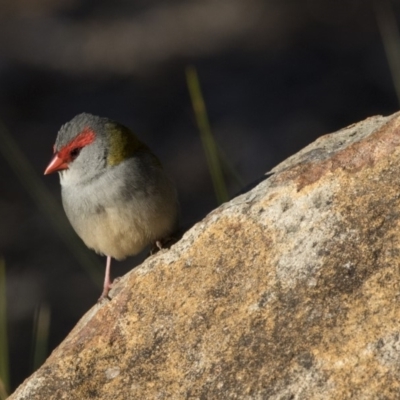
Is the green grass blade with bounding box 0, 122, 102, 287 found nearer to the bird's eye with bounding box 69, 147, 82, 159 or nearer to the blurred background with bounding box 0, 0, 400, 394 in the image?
the bird's eye with bounding box 69, 147, 82, 159

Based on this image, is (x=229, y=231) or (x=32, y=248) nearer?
(x=229, y=231)

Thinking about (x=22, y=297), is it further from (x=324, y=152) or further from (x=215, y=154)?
(x=324, y=152)

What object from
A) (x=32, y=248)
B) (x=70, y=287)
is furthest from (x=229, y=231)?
(x=32, y=248)

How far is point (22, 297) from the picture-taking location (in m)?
9.09

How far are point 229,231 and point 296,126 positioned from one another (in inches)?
278

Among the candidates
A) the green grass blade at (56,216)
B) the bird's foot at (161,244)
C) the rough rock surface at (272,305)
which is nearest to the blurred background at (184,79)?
the green grass blade at (56,216)

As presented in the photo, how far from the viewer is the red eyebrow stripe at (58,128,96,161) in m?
5.51

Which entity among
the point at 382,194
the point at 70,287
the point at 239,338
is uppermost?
the point at 382,194

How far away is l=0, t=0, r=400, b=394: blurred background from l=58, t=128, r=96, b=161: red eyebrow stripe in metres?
4.06

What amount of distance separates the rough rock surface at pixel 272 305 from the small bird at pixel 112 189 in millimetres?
1024

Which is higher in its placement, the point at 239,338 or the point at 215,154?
the point at 215,154

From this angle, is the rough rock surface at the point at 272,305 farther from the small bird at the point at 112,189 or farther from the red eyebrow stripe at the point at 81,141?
the red eyebrow stripe at the point at 81,141

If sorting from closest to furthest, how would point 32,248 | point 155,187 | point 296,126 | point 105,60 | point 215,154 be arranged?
point 215,154
point 155,187
point 32,248
point 296,126
point 105,60

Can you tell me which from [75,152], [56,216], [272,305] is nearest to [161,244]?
[56,216]
